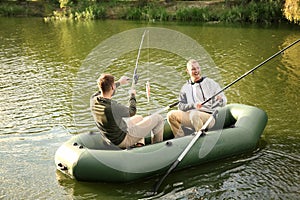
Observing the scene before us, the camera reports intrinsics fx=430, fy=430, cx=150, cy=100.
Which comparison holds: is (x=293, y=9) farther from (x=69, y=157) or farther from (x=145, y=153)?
(x=69, y=157)

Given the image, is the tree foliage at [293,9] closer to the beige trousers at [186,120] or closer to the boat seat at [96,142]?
the beige trousers at [186,120]

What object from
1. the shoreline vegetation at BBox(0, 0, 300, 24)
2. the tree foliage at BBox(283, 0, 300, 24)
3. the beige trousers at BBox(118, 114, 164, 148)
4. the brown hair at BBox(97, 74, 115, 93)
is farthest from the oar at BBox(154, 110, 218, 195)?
the shoreline vegetation at BBox(0, 0, 300, 24)

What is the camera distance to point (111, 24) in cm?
2086

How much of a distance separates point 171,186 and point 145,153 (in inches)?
20.3

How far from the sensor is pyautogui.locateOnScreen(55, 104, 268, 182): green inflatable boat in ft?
16.7

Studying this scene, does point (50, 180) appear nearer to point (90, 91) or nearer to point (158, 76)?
point (90, 91)

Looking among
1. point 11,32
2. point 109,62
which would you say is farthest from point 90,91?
point 11,32

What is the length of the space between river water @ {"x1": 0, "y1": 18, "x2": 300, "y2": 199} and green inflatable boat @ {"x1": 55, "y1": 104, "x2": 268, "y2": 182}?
0.15 m

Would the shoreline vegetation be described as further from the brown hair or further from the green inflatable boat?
the brown hair

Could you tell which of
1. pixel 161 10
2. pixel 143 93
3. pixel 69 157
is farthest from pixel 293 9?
pixel 69 157

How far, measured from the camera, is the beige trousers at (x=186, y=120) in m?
5.92

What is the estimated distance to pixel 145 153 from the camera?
5.25 m

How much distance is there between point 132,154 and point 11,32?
51.4ft

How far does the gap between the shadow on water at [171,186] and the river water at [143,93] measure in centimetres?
1
